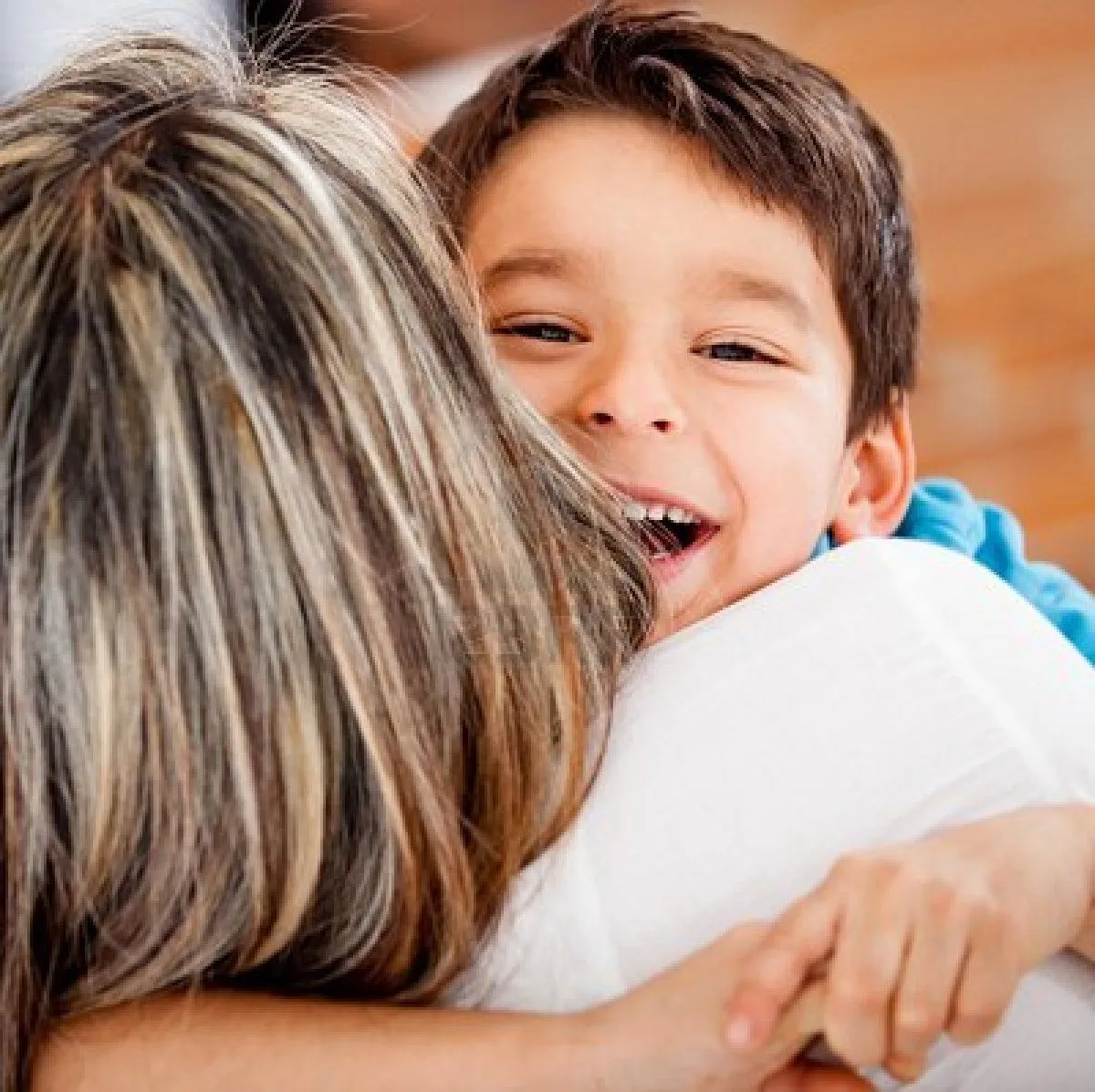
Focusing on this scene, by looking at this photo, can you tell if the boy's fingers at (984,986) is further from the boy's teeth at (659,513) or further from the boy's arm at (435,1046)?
the boy's teeth at (659,513)

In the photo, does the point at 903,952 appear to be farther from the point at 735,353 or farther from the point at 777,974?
the point at 735,353

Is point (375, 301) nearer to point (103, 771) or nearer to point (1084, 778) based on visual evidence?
point (103, 771)

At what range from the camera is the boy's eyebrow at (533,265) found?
50.3 inches

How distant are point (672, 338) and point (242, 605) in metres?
0.48

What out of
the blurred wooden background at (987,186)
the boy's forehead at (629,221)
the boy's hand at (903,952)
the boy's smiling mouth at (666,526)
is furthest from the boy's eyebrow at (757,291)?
the blurred wooden background at (987,186)

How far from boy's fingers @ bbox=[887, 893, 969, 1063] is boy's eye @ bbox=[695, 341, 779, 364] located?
1.79 feet

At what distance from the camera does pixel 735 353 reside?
1.31 meters

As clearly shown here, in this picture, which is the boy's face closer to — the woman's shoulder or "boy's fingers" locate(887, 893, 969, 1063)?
the woman's shoulder

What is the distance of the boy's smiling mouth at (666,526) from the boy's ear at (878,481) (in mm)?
183

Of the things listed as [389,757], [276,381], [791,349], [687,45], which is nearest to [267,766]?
[389,757]

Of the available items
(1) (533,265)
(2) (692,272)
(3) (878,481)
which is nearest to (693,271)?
(2) (692,272)

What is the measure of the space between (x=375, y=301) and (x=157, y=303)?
0.10 meters

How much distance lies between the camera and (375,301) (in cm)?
92

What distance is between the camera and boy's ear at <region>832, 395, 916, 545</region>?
4.75 feet
